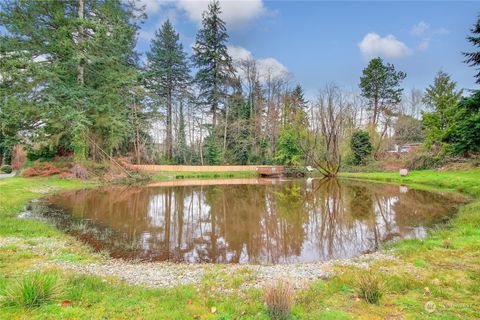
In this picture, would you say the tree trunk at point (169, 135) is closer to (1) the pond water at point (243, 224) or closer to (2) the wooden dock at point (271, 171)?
(2) the wooden dock at point (271, 171)

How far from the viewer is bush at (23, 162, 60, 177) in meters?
20.3

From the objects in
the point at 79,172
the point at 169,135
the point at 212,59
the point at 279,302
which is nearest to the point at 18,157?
the point at 79,172

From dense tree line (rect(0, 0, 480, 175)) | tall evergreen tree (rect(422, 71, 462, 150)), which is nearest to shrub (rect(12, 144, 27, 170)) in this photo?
dense tree line (rect(0, 0, 480, 175))

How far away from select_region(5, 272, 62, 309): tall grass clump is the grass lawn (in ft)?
0.19

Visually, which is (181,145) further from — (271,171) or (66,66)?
(66,66)

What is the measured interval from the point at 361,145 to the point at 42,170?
33.4 m

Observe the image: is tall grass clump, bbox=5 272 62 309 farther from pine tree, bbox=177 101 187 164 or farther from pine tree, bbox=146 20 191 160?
pine tree, bbox=146 20 191 160

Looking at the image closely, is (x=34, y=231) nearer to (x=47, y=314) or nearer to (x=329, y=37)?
(x=47, y=314)

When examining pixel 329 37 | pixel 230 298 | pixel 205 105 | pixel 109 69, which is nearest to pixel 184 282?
pixel 230 298

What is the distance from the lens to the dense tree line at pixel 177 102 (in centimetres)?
1905

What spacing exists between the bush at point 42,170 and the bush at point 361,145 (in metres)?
31.8

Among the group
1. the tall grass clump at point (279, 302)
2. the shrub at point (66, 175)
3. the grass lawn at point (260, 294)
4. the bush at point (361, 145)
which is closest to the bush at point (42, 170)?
the shrub at point (66, 175)

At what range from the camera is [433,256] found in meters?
6.02

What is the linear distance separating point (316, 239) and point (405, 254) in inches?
106
